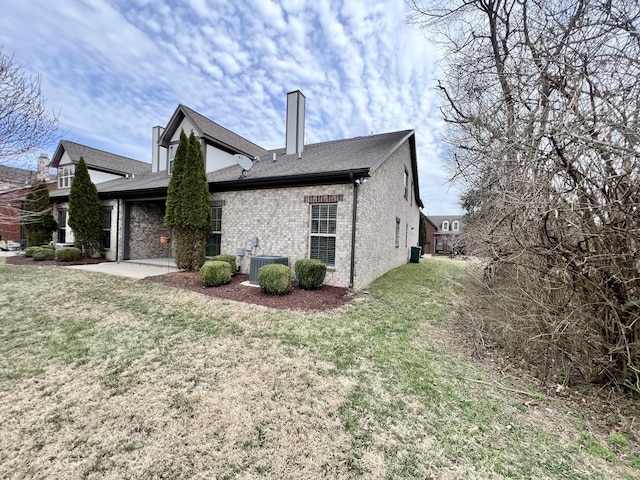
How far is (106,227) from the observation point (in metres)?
12.8

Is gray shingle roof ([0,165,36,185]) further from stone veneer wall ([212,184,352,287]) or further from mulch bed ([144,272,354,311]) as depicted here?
stone veneer wall ([212,184,352,287])

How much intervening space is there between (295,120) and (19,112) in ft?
26.9

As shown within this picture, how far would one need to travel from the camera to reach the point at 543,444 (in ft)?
8.30

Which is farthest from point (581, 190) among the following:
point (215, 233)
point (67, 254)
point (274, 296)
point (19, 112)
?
point (67, 254)

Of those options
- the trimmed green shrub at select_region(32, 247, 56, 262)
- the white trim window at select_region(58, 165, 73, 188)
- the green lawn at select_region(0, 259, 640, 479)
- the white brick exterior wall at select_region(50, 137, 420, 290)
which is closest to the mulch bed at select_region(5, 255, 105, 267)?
the trimmed green shrub at select_region(32, 247, 56, 262)

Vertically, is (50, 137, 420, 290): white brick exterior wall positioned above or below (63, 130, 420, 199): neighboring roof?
below

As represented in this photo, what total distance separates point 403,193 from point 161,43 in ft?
37.4

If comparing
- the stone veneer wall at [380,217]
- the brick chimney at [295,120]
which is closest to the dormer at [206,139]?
the brick chimney at [295,120]

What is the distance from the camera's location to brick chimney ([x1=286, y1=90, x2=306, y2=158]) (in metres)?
11.5

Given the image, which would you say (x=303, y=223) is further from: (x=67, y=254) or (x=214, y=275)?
(x=67, y=254)

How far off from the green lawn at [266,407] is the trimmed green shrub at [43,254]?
863cm

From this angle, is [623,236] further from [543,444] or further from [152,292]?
[152,292]

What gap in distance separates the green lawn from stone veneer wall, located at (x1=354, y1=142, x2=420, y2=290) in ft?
10.4

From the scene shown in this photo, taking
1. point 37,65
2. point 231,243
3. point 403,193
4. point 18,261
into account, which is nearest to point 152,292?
point 231,243
